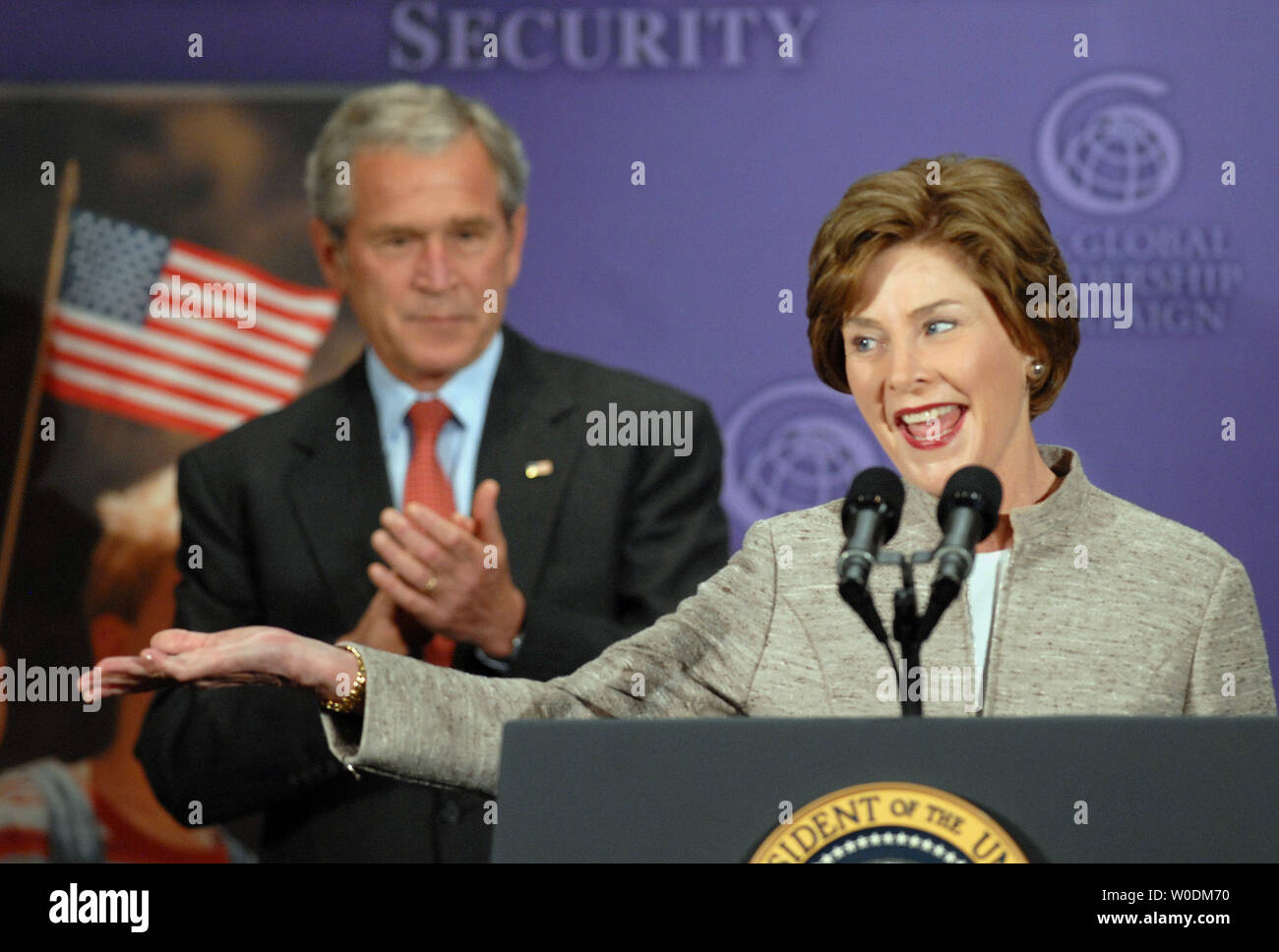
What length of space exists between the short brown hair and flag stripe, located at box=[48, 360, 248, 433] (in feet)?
5.55

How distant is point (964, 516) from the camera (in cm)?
173

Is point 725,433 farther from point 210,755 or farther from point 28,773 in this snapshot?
point 28,773

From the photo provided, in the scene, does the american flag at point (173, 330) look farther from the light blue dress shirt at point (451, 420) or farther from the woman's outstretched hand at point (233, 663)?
the woman's outstretched hand at point (233, 663)

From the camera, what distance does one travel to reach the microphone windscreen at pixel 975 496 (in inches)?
68.6

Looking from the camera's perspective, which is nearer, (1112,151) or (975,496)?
(975,496)

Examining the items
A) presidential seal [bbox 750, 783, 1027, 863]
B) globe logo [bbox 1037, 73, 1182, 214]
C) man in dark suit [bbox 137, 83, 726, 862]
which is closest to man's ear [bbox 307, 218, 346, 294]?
man in dark suit [bbox 137, 83, 726, 862]

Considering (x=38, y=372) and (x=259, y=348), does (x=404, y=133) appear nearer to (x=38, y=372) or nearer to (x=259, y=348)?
(x=259, y=348)

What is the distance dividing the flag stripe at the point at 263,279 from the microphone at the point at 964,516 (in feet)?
7.40

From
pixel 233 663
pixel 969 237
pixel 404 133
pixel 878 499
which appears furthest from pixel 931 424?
pixel 404 133

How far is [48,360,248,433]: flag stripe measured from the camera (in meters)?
3.70

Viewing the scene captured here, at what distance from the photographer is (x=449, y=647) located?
11.4ft

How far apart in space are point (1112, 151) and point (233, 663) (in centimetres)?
258

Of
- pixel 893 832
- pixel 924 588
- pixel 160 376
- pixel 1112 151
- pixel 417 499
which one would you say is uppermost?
pixel 1112 151

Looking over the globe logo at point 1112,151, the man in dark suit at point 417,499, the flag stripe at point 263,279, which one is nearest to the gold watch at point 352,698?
the man in dark suit at point 417,499
